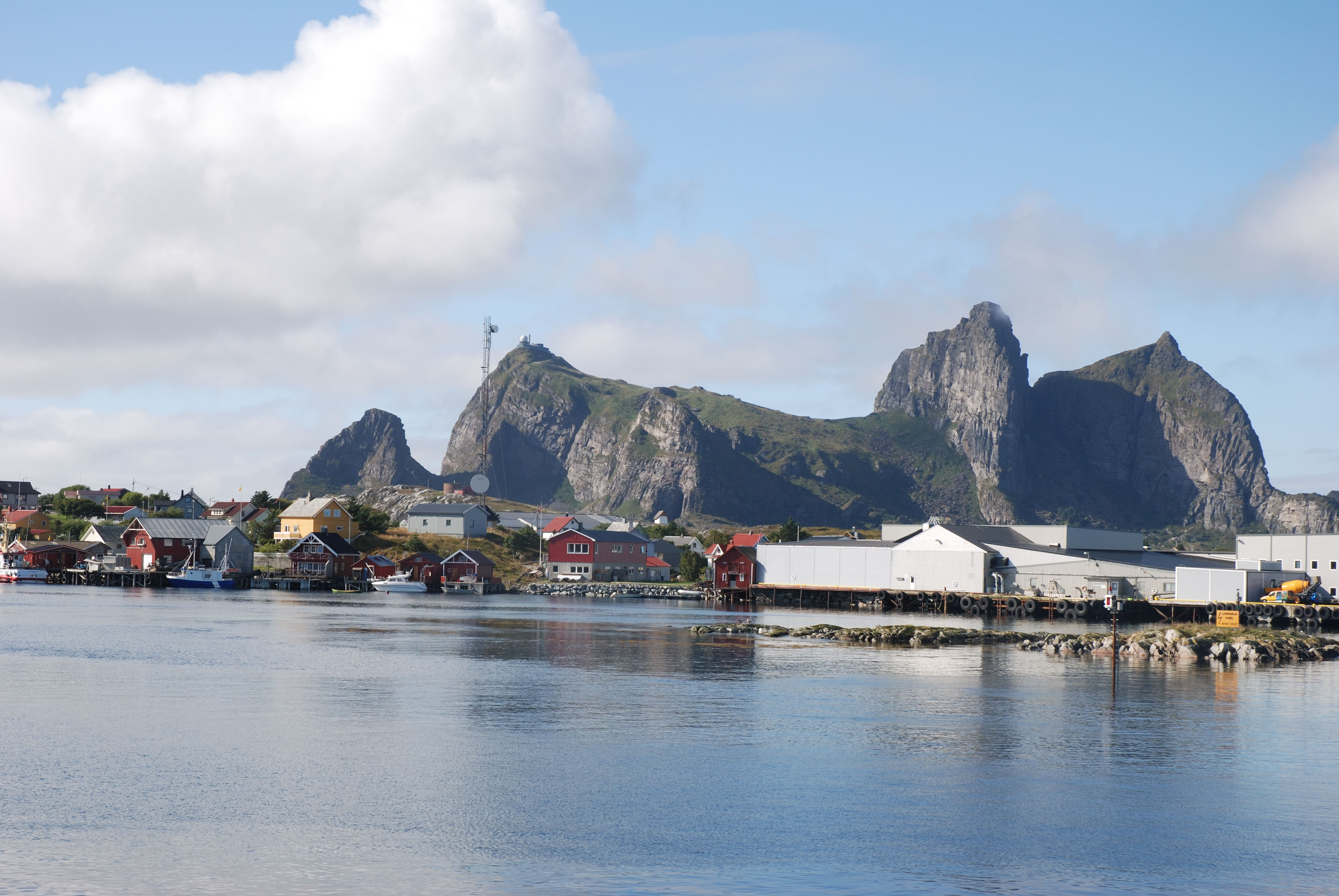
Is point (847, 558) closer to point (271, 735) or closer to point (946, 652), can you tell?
point (946, 652)

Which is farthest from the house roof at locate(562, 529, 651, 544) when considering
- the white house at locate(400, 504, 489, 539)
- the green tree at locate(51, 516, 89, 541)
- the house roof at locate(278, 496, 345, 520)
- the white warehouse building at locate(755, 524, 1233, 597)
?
the green tree at locate(51, 516, 89, 541)

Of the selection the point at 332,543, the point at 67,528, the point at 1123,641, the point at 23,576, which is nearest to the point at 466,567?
the point at 332,543

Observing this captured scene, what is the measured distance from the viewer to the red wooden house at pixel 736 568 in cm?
12162

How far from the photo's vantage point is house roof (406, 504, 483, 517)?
6058 inches

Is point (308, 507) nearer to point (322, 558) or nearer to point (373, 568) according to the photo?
point (322, 558)

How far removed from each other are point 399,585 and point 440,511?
30.9m

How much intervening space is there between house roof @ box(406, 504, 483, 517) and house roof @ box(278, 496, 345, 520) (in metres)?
11.8

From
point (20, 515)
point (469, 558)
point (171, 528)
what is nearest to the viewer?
point (171, 528)

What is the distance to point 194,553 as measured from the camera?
132 metres

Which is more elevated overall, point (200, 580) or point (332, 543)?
point (332, 543)

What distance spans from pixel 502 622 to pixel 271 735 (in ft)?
162

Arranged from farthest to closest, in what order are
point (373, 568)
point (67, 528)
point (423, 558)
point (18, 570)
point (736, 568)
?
1. point (67, 528)
2. point (18, 570)
3. point (373, 568)
4. point (423, 558)
5. point (736, 568)

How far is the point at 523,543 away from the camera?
153250 millimetres

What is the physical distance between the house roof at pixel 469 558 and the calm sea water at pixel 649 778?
277 feet
